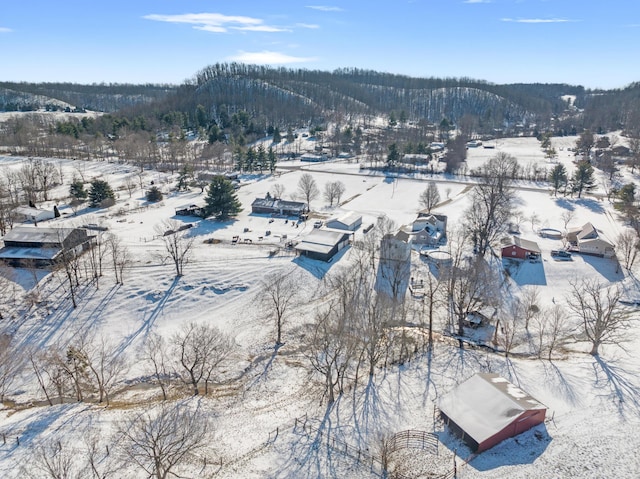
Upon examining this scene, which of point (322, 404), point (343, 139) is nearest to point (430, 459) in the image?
point (322, 404)

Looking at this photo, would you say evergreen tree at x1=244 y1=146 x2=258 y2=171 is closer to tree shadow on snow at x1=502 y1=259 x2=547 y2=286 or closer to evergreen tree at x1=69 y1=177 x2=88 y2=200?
evergreen tree at x1=69 y1=177 x2=88 y2=200

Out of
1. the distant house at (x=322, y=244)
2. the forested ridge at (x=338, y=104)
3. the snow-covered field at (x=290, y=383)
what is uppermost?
the forested ridge at (x=338, y=104)

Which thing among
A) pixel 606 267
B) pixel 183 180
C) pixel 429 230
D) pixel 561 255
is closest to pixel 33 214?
pixel 183 180

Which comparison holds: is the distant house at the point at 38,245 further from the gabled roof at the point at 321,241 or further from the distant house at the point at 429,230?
the distant house at the point at 429,230

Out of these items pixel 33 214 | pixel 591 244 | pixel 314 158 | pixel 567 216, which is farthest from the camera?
pixel 314 158

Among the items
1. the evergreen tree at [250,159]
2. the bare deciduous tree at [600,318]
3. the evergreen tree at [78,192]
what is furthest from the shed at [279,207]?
the bare deciduous tree at [600,318]

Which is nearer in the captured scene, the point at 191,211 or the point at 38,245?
the point at 38,245

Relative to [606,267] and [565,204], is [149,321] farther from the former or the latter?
[565,204]
